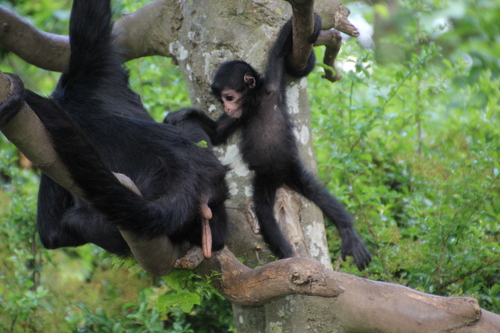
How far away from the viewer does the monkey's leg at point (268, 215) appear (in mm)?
3326

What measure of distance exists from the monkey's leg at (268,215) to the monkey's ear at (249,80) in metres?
0.63

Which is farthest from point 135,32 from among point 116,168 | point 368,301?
point 368,301

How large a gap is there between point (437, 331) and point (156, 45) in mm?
2870

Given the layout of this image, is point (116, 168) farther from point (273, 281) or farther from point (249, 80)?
point (249, 80)

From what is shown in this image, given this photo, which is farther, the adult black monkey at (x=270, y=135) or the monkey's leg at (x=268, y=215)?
the adult black monkey at (x=270, y=135)

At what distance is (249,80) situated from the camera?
11.9 feet

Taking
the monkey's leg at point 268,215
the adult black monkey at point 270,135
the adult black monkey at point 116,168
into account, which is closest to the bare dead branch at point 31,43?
the adult black monkey at point 116,168

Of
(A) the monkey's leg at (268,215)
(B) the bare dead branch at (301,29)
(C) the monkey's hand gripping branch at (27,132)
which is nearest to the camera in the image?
(C) the monkey's hand gripping branch at (27,132)

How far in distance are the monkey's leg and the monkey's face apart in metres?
0.48

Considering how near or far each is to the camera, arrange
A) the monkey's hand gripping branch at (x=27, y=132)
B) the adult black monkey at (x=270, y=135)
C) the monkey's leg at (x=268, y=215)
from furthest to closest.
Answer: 1. the adult black monkey at (x=270, y=135)
2. the monkey's leg at (x=268, y=215)
3. the monkey's hand gripping branch at (x=27, y=132)

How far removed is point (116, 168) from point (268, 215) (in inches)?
42.8

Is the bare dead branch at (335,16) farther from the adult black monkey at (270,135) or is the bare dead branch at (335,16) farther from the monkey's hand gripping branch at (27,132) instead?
the monkey's hand gripping branch at (27,132)

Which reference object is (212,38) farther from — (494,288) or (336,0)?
(494,288)

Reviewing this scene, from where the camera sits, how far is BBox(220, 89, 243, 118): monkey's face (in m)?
3.63
